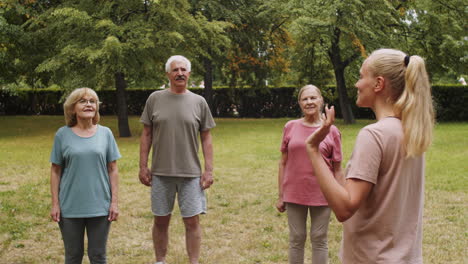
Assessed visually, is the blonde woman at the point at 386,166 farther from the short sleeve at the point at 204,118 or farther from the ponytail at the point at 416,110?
the short sleeve at the point at 204,118

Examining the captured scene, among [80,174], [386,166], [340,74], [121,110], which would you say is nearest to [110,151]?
[80,174]

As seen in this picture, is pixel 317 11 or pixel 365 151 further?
pixel 317 11

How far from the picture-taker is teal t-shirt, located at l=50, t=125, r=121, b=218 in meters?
3.71

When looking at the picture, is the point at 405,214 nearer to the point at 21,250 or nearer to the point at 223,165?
the point at 21,250

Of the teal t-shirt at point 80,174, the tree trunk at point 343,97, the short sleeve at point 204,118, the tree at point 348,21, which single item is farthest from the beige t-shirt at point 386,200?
the tree trunk at point 343,97

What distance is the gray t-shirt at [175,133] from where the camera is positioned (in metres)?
4.54

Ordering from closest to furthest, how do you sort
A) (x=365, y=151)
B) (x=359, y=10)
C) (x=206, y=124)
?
(x=365, y=151), (x=206, y=124), (x=359, y=10)

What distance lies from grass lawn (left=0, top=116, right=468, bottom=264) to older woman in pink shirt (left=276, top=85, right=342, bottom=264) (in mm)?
1158

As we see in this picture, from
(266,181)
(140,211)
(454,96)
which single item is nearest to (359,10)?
(454,96)

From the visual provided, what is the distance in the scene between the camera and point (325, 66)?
77.7 ft

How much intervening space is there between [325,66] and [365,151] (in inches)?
877

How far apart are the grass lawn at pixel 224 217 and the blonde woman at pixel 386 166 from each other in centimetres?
320

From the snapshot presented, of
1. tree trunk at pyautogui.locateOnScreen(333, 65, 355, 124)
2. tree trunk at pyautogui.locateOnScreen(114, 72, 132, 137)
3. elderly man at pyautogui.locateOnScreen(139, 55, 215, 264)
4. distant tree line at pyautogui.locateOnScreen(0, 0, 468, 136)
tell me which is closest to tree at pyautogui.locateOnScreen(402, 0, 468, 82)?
distant tree line at pyautogui.locateOnScreen(0, 0, 468, 136)

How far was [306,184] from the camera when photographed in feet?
13.4
